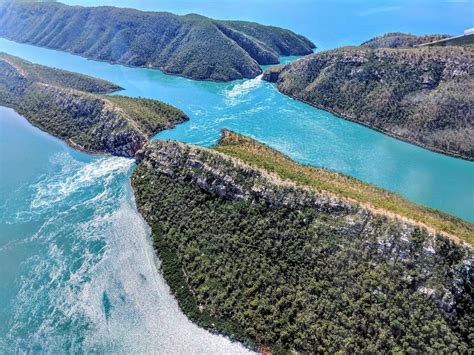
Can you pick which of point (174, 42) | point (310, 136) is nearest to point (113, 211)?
point (310, 136)

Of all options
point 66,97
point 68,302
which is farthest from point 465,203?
point 66,97

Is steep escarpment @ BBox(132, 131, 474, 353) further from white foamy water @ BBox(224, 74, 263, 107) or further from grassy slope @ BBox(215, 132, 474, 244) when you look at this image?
white foamy water @ BBox(224, 74, 263, 107)

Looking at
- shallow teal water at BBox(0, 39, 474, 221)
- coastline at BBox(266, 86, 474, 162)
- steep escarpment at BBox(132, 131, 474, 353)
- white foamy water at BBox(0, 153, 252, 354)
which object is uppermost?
coastline at BBox(266, 86, 474, 162)

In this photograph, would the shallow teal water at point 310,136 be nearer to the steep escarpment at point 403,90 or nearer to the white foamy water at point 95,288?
the steep escarpment at point 403,90

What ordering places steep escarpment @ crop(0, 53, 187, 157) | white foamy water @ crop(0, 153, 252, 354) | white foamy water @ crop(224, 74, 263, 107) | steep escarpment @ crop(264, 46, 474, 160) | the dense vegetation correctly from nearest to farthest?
white foamy water @ crop(0, 153, 252, 354)
steep escarpment @ crop(0, 53, 187, 157)
steep escarpment @ crop(264, 46, 474, 160)
white foamy water @ crop(224, 74, 263, 107)
the dense vegetation

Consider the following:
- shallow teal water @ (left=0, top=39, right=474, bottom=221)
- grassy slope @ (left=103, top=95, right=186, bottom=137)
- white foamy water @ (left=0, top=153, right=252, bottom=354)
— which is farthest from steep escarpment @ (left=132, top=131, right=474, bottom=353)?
grassy slope @ (left=103, top=95, right=186, bottom=137)

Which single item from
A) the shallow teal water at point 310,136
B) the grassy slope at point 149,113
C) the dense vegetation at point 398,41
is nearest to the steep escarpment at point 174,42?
the shallow teal water at point 310,136

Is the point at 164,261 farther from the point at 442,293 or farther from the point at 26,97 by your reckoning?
the point at 26,97
